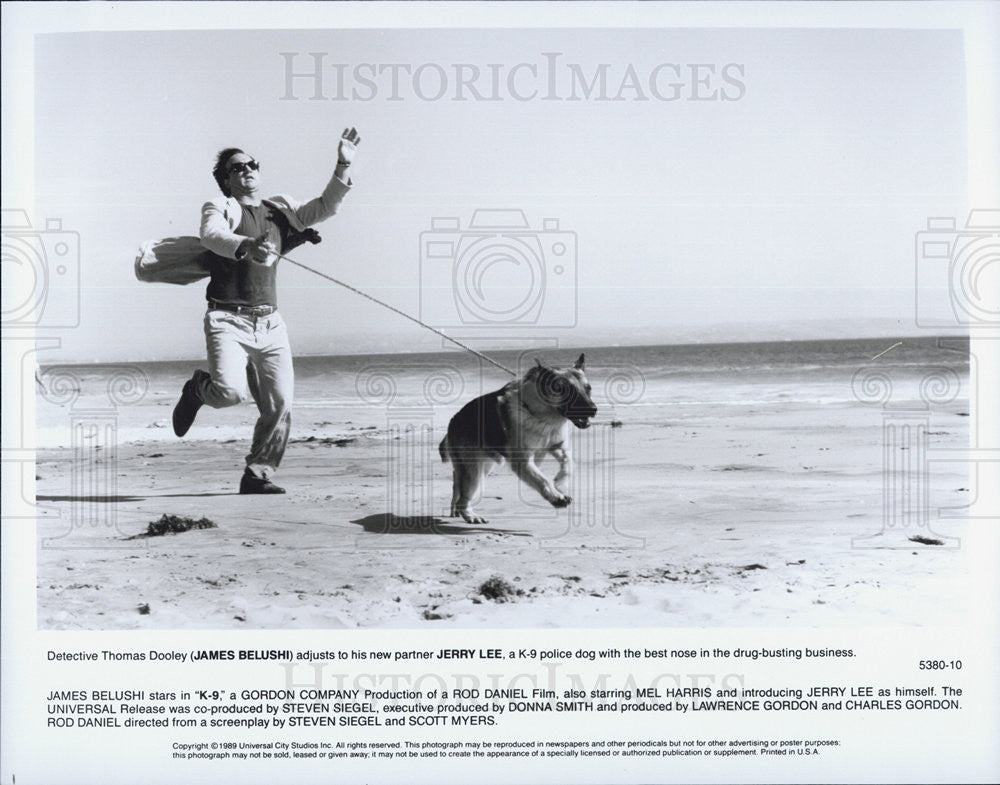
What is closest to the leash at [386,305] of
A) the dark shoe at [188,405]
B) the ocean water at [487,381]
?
the ocean water at [487,381]

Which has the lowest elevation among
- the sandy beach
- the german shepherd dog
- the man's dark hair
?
the sandy beach

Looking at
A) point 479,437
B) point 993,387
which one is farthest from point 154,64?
point 993,387

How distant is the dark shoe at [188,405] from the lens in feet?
14.3

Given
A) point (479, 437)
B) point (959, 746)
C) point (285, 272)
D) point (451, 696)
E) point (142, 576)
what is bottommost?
point (959, 746)

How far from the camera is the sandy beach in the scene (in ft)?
13.7

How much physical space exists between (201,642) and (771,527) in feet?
8.55

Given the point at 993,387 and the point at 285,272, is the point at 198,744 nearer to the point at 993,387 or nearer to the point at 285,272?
the point at 285,272

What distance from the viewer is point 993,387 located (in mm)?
4430

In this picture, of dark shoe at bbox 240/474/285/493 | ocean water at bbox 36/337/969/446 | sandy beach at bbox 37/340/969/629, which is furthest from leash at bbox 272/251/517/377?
dark shoe at bbox 240/474/285/493

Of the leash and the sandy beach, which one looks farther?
the leash

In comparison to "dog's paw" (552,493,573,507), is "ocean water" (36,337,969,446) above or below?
above

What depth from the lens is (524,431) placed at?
4.38 meters

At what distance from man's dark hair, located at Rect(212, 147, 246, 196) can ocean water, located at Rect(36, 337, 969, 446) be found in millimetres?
849

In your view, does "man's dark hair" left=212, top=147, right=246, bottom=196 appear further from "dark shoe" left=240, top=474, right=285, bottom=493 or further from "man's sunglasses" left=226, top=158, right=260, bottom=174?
"dark shoe" left=240, top=474, right=285, bottom=493
